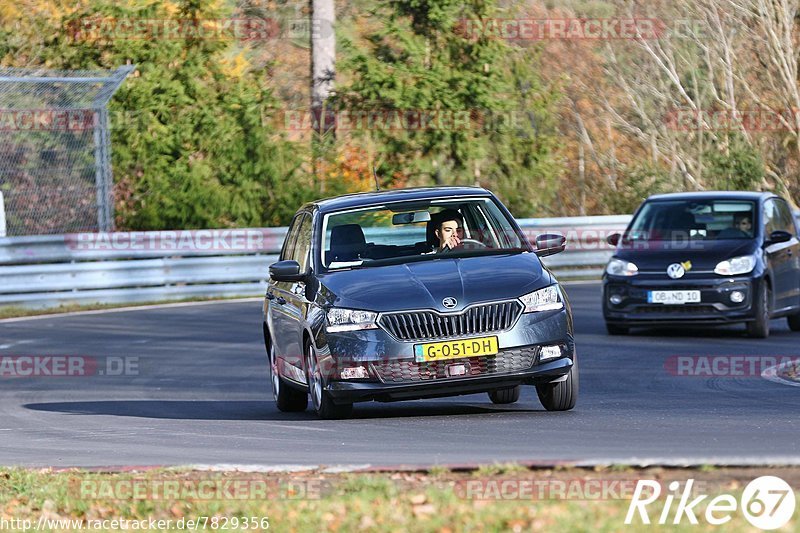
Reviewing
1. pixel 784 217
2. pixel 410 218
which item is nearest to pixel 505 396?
pixel 410 218

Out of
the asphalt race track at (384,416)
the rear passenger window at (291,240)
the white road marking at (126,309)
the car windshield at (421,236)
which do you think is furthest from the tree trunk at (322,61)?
the car windshield at (421,236)

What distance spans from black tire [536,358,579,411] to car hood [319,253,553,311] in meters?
0.69

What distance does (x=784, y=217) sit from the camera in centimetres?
1925

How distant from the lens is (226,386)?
1469 centimetres

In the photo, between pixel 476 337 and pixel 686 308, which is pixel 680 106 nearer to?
pixel 686 308

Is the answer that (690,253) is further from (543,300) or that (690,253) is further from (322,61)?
(322,61)

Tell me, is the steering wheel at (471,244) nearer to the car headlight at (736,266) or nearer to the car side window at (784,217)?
the car headlight at (736,266)

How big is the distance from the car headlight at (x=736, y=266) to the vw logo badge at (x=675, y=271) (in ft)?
1.21

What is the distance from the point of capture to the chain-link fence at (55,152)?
2505 centimetres

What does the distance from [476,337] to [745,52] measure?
29.7 meters

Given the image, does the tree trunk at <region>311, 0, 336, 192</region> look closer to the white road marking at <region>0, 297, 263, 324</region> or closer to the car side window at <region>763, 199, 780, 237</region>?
the white road marking at <region>0, 297, 263, 324</region>

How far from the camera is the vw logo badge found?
17.4m

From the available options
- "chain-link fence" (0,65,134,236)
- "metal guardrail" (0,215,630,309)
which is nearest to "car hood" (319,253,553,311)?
"metal guardrail" (0,215,630,309)

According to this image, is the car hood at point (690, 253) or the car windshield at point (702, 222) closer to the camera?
the car hood at point (690, 253)
